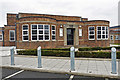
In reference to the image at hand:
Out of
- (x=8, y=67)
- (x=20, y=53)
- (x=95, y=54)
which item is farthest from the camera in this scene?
(x=20, y=53)

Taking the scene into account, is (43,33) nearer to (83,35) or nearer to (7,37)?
(83,35)

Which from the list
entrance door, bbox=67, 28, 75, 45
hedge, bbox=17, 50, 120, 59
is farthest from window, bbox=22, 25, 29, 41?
entrance door, bbox=67, 28, 75, 45

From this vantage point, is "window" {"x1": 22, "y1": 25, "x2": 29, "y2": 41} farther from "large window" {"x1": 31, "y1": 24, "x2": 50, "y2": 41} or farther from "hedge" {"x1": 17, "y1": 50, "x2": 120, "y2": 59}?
"hedge" {"x1": 17, "y1": 50, "x2": 120, "y2": 59}

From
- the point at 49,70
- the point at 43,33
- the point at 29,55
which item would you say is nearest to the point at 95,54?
the point at 49,70

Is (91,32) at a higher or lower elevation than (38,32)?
higher

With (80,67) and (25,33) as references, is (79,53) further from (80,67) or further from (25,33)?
(25,33)

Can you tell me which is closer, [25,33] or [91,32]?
[25,33]

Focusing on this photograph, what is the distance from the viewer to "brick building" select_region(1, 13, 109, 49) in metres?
17.3

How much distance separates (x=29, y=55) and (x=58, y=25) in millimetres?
11035

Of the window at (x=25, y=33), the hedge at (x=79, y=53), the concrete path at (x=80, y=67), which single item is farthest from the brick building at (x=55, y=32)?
the concrete path at (x=80, y=67)

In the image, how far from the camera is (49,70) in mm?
6258

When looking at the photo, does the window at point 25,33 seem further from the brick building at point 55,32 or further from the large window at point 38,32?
the large window at point 38,32

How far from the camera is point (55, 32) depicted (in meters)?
19.2

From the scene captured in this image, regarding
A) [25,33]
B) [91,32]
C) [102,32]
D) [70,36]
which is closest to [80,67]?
[25,33]
